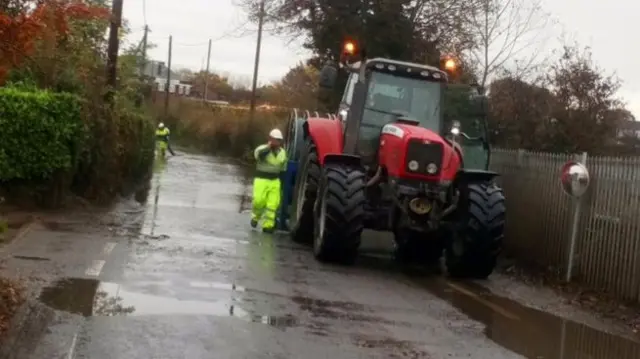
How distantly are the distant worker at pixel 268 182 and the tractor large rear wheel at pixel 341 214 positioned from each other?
2996 mm

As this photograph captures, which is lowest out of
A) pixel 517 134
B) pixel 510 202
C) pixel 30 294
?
pixel 30 294

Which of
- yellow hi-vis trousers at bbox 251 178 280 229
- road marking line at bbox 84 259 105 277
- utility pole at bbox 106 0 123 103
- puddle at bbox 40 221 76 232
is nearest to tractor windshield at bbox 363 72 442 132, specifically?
yellow hi-vis trousers at bbox 251 178 280 229

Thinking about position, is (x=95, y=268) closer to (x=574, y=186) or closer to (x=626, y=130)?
(x=574, y=186)

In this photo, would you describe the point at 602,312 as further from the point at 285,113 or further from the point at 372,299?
the point at 285,113

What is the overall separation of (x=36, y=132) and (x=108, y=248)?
4286 millimetres

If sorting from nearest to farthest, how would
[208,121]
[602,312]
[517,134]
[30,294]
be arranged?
1. [30,294]
2. [602,312]
3. [517,134]
4. [208,121]

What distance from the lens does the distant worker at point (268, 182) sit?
15.7 m

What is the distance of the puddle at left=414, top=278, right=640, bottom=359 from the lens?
8656 mm

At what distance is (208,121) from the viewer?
53188mm

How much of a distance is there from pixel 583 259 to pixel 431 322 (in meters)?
4.15

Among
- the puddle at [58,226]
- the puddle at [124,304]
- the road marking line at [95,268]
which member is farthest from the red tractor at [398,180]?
the puddle at [124,304]

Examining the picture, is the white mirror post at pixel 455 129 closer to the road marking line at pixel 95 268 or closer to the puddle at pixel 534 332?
the puddle at pixel 534 332

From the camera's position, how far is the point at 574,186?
12469 mm

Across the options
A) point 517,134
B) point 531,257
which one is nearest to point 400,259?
point 531,257
